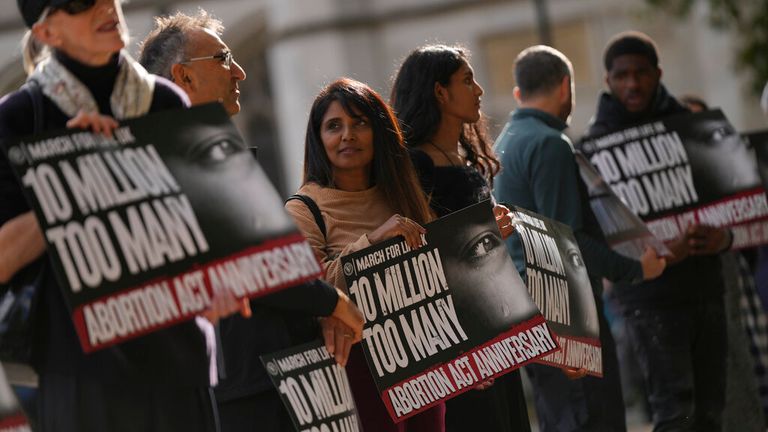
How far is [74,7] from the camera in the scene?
Answer: 11.5 feet

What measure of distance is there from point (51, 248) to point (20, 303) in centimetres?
24

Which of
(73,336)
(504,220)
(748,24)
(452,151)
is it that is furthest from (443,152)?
(748,24)

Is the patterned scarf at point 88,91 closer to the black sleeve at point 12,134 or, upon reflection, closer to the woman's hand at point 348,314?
the black sleeve at point 12,134

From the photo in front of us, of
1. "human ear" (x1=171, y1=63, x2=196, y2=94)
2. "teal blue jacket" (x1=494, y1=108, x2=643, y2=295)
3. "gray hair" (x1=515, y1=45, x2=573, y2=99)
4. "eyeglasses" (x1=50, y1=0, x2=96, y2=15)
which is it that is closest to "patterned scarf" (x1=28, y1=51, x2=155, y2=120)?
"eyeglasses" (x1=50, y1=0, x2=96, y2=15)

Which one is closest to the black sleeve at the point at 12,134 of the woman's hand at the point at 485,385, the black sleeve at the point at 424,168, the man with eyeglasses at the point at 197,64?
the man with eyeglasses at the point at 197,64

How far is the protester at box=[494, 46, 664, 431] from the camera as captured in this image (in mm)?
5973

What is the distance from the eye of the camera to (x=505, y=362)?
4.96 metres

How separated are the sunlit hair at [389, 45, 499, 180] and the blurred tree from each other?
11.3m

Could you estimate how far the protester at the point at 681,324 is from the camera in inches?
263

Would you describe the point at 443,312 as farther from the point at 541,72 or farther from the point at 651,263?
the point at 541,72

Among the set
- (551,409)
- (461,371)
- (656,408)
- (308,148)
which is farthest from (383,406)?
(656,408)

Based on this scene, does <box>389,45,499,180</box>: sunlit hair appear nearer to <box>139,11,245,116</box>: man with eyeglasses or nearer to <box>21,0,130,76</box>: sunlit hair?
<box>139,11,245,116</box>: man with eyeglasses

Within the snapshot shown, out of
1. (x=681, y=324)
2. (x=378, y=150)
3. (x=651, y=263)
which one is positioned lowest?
(x=681, y=324)

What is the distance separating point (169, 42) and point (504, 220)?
1288 millimetres
